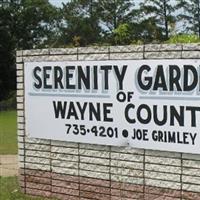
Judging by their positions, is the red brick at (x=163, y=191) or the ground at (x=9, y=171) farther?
the ground at (x=9, y=171)

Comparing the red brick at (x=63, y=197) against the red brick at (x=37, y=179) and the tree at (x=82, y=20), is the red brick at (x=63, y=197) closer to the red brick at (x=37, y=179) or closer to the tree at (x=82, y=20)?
the red brick at (x=37, y=179)

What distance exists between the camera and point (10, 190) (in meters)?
9.23

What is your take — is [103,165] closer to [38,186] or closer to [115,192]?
[115,192]

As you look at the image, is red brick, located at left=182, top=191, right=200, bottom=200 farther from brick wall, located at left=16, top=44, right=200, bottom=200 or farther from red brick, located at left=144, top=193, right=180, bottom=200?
red brick, located at left=144, top=193, right=180, bottom=200

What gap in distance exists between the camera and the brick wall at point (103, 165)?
718 centimetres

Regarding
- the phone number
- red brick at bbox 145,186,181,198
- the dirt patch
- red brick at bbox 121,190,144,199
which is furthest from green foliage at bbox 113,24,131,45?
red brick at bbox 145,186,181,198

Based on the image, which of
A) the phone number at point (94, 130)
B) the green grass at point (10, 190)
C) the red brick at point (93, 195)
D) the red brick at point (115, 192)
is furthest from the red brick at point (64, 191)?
the phone number at point (94, 130)

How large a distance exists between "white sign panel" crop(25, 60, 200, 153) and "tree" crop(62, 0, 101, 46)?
5242 centimetres

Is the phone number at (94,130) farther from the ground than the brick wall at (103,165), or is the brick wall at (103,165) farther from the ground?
the phone number at (94,130)

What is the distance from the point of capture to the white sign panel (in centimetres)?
709

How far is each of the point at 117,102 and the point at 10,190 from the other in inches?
98.2

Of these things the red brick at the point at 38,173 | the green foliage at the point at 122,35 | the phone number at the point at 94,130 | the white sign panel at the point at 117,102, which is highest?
the green foliage at the point at 122,35

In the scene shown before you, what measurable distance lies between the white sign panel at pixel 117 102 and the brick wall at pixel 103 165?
10 cm

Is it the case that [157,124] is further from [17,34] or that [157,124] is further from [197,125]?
[17,34]
